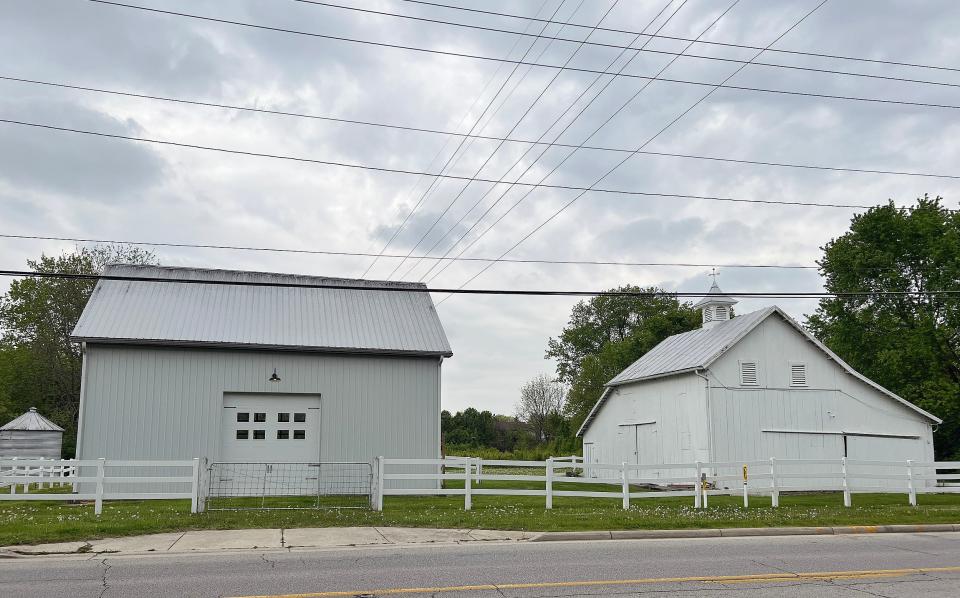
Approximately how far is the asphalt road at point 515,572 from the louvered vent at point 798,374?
1471 centimetres

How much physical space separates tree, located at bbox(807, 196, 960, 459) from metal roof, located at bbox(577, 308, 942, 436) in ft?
34.3

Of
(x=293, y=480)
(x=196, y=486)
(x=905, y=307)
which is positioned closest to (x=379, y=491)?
(x=196, y=486)

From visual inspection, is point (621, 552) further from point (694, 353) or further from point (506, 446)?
point (506, 446)

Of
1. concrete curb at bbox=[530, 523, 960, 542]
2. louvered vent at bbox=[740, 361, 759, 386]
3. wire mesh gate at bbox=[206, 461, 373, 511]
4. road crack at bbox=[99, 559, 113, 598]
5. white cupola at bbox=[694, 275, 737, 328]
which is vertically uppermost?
white cupola at bbox=[694, 275, 737, 328]

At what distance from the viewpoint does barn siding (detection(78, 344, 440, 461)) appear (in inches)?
842

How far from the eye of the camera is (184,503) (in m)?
19.2

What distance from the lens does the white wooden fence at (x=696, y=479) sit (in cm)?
1862

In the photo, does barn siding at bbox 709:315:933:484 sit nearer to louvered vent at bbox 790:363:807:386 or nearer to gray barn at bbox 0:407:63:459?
louvered vent at bbox 790:363:807:386

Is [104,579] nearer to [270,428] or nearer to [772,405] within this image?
[270,428]

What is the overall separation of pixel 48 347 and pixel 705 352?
1579 inches

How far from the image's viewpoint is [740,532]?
51.3ft

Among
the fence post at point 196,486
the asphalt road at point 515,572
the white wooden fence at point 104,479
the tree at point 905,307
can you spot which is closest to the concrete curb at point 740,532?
the asphalt road at point 515,572

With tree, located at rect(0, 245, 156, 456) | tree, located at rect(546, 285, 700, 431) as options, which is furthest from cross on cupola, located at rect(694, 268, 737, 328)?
tree, located at rect(0, 245, 156, 456)

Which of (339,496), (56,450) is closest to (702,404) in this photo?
(339,496)
